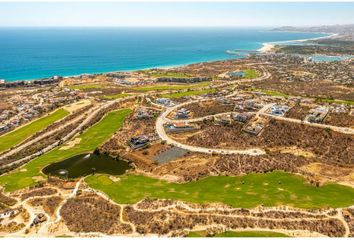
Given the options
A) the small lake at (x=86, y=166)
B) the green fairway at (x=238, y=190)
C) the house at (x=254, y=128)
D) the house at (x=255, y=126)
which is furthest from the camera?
the house at (x=255, y=126)

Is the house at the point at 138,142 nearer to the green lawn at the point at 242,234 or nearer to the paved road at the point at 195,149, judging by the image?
the paved road at the point at 195,149

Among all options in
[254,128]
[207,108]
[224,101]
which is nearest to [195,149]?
[254,128]

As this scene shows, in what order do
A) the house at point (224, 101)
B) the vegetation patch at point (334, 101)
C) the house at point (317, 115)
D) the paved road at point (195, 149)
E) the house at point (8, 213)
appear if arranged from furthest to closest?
the house at point (224, 101) < the vegetation patch at point (334, 101) < the house at point (317, 115) < the paved road at point (195, 149) < the house at point (8, 213)

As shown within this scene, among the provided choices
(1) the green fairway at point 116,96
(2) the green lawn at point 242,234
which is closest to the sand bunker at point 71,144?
(1) the green fairway at point 116,96

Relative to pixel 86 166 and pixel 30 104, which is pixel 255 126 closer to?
pixel 86 166

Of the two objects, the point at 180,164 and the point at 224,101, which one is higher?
the point at 224,101

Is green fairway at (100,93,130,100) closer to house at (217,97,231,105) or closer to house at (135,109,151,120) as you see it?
house at (135,109,151,120)

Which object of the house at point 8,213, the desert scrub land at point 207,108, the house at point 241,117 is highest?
the house at point 241,117
